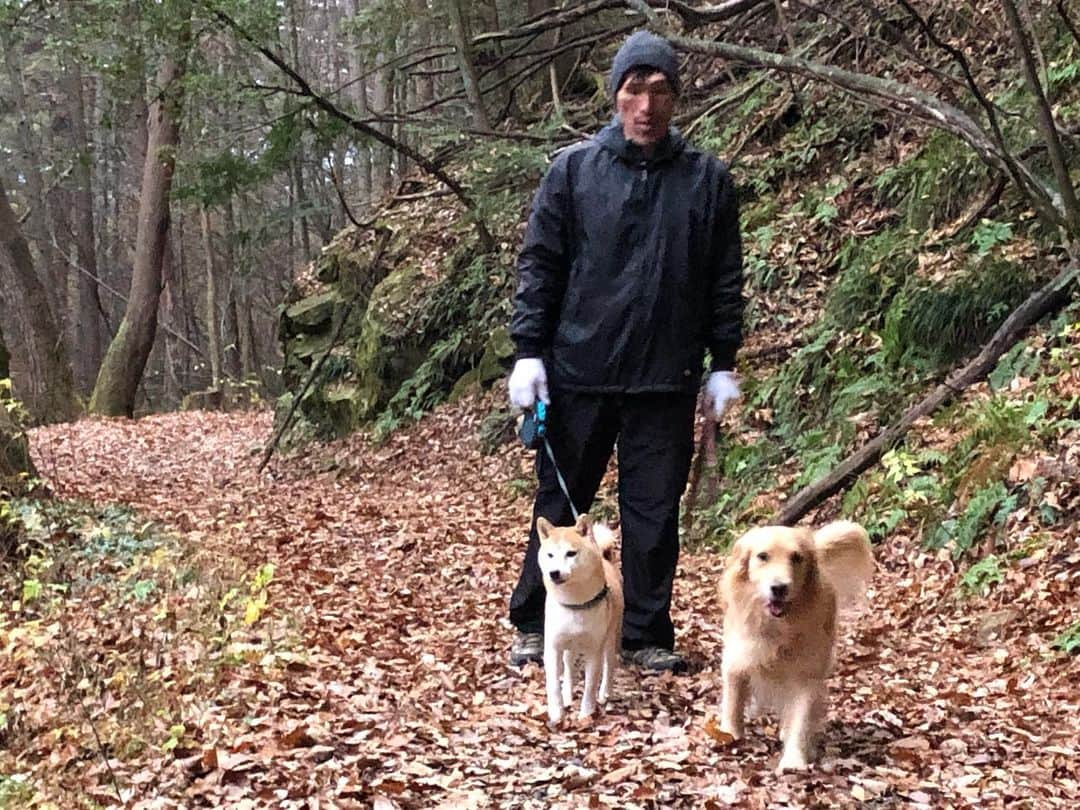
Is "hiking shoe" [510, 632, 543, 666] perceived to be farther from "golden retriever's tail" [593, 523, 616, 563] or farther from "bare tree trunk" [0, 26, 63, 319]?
"bare tree trunk" [0, 26, 63, 319]

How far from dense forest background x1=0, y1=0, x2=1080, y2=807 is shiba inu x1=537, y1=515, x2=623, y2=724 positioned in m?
0.90

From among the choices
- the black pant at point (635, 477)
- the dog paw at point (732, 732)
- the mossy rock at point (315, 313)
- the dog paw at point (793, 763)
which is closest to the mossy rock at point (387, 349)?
the mossy rock at point (315, 313)

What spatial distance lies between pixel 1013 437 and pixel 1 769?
19.6 ft

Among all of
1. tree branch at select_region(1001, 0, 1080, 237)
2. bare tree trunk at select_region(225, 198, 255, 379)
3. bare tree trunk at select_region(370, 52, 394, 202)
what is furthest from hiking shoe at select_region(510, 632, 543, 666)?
bare tree trunk at select_region(225, 198, 255, 379)

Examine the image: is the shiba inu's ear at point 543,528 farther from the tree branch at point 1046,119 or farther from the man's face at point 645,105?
the tree branch at point 1046,119

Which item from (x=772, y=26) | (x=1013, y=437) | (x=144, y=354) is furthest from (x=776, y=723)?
(x=144, y=354)

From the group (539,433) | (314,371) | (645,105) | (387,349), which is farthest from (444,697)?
(314,371)

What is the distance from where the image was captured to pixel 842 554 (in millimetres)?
4164

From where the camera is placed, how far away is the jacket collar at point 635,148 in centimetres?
491

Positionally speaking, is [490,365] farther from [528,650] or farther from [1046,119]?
[528,650]

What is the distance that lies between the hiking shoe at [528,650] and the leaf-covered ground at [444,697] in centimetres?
9

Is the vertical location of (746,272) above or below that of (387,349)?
above

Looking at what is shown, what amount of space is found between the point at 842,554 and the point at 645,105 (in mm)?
2118

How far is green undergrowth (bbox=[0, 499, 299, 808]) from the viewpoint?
15.8 feet
